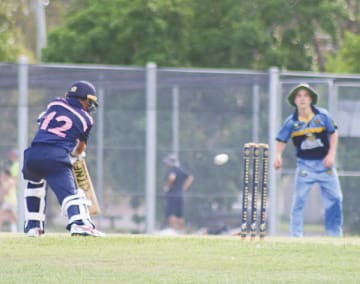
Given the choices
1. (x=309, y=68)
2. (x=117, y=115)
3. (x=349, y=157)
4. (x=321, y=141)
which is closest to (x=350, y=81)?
(x=349, y=157)

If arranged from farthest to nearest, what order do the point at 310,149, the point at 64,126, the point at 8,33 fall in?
the point at 8,33 → the point at 310,149 → the point at 64,126

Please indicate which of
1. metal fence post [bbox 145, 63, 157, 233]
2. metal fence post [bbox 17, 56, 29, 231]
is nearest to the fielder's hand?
metal fence post [bbox 17, 56, 29, 231]

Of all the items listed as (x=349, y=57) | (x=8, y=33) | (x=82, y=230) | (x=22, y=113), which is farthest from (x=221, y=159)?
(x=8, y=33)

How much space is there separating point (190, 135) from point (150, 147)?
0.79 meters

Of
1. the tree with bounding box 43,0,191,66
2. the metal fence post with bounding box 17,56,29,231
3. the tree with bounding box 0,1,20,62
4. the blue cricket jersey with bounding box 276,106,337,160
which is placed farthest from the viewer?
the tree with bounding box 0,1,20,62

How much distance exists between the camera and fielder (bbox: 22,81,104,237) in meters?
13.0

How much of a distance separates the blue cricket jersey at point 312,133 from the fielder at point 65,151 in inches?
145

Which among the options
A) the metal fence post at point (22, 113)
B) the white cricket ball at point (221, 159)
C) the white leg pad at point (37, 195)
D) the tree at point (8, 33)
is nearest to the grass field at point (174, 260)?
the white leg pad at point (37, 195)

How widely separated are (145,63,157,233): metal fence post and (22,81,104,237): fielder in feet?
29.1

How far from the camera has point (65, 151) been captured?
13.1 m

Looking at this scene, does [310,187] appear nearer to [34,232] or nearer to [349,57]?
[34,232]

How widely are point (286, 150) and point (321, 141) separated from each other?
6.80m

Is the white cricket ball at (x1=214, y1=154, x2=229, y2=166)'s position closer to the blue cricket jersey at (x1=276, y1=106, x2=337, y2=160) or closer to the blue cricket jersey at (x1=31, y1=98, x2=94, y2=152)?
the blue cricket jersey at (x1=276, y1=106, x2=337, y2=160)

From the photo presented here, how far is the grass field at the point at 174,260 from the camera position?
34.0ft
